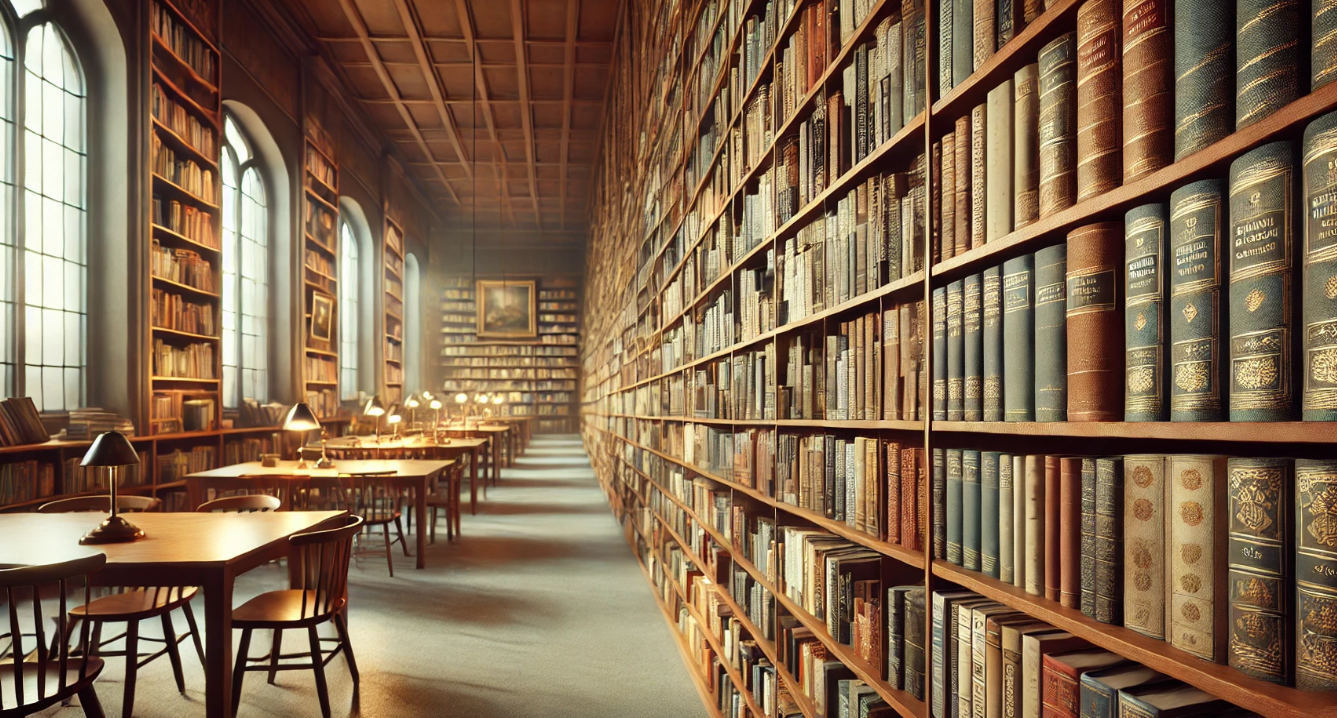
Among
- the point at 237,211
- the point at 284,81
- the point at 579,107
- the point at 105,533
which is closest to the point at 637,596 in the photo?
the point at 105,533

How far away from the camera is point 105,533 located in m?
2.76

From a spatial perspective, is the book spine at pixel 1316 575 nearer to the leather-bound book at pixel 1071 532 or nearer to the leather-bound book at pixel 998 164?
the leather-bound book at pixel 1071 532

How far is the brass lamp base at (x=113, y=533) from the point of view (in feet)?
8.98

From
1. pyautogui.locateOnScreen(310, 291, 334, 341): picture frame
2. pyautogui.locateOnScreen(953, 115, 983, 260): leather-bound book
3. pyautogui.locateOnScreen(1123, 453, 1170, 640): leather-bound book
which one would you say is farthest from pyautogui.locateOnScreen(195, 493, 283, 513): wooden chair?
pyautogui.locateOnScreen(310, 291, 334, 341): picture frame

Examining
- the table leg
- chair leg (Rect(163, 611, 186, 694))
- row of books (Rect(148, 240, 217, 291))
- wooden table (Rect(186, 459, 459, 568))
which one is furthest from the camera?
row of books (Rect(148, 240, 217, 291))

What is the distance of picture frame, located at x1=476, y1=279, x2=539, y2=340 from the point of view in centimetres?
1773

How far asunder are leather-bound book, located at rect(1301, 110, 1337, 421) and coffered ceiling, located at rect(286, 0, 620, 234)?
8.62 meters

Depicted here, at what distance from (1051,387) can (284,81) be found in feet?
32.2

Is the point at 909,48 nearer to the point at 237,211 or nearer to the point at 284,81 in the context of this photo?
the point at 237,211

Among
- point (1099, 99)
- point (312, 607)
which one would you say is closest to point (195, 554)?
point (312, 607)

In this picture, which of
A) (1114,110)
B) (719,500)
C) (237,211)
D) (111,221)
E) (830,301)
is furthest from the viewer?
(237,211)

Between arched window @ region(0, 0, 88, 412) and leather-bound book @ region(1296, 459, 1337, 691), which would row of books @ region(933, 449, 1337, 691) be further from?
arched window @ region(0, 0, 88, 412)

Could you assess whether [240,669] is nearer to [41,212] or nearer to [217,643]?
[217,643]

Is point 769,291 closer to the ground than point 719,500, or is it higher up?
higher up
